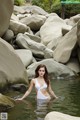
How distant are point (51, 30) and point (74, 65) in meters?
8.83

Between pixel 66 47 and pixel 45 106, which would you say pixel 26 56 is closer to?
pixel 66 47

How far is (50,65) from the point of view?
18781 millimetres

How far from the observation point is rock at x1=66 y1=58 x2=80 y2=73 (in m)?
19.7

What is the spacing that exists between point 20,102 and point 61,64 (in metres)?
8.36

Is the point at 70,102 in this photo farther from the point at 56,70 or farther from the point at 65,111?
the point at 56,70

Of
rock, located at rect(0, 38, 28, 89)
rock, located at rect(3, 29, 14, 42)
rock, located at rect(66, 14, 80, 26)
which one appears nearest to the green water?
rock, located at rect(0, 38, 28, 89)

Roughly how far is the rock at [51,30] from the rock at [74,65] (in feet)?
19.1

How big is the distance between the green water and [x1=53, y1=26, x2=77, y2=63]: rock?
18.4 feet

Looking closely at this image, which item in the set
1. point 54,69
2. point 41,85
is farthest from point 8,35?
point 41,85

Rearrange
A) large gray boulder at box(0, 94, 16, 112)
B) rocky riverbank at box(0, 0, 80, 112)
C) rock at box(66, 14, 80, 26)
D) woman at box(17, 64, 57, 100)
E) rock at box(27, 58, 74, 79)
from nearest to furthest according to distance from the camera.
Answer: large gray boulder at box(0, 94, 16, 112) < woman at box(17, 64, 57, 100) < rocky riverbank at box(0, 0, 80, 112) < rock at box(27, 58, 74, 79) < rock at box(66, 14, 80, 26)

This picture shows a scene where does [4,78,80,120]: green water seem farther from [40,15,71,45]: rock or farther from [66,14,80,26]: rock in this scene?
[66,14,80,26]: rock

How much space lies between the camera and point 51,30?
28500mm

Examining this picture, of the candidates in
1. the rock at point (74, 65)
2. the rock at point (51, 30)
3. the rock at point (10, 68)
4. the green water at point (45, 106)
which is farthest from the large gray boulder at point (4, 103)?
the rock at point (51, 30)

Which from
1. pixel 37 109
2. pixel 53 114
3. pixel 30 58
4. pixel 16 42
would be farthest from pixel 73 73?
pixel 53 114
